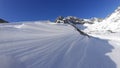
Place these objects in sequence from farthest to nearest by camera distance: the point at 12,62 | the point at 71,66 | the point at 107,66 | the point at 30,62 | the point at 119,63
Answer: the point at 119,63 → the point at 107,66 → the point at 71,66 → the point at 30,62 → the point at 12,62

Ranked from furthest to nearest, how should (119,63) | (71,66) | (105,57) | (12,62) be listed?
1. (105,57)
2. (119,63)
3. (71,66)
4. (12,62)

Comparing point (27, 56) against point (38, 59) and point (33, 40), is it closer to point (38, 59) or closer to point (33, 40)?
point (38, 59)

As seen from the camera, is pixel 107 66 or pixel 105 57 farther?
pixel 105 57

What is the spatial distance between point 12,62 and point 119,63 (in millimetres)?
2112

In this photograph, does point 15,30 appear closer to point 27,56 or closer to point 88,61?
point 27,56

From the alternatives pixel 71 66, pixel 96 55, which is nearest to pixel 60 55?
pixel 71 66

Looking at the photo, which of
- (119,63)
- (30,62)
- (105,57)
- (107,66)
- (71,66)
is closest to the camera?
(30,62)

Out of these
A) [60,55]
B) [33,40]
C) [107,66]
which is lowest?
[107,66]

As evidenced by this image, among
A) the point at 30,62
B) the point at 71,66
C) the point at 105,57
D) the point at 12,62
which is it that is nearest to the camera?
the point at 12,62

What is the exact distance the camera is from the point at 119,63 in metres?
3.54

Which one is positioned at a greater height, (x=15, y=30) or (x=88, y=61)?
(x=15, y=30)

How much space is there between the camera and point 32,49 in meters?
3.15

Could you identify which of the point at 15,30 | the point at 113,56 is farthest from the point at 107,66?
the point at 15,30

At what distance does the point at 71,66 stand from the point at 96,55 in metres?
0.98
